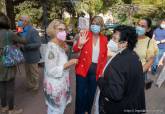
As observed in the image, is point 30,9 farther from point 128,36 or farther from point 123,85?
point 123,85

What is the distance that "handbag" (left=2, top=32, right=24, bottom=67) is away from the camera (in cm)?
543

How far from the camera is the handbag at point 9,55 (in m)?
5.43

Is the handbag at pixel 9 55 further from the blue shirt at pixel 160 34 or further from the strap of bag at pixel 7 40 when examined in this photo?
the blue shirt at pixel 160 34

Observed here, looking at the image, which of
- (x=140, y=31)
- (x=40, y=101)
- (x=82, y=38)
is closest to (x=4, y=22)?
(x=82, y=38)

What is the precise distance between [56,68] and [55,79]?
190 millimetres

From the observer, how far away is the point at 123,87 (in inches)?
129

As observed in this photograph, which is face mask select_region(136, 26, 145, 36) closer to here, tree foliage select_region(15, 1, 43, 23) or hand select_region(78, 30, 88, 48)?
hand select_region(78, 30, 88, 48)

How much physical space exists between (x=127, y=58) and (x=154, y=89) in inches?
185

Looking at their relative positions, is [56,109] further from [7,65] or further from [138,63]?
[138,63]

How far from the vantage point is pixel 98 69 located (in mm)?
5078

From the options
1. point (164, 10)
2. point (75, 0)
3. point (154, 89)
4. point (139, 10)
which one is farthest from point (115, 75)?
point (164, 10)

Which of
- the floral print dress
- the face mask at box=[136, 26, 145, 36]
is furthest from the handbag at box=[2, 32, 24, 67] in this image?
the face mask at box=[136, 26, 145, 36]

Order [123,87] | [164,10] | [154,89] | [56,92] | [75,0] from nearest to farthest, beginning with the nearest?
[123,87] < [56,92] < [154,89] < [75,0] < [164,10]

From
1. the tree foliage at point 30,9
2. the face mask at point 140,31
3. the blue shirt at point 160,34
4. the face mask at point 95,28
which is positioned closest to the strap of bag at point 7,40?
the face mask at point 95,28
